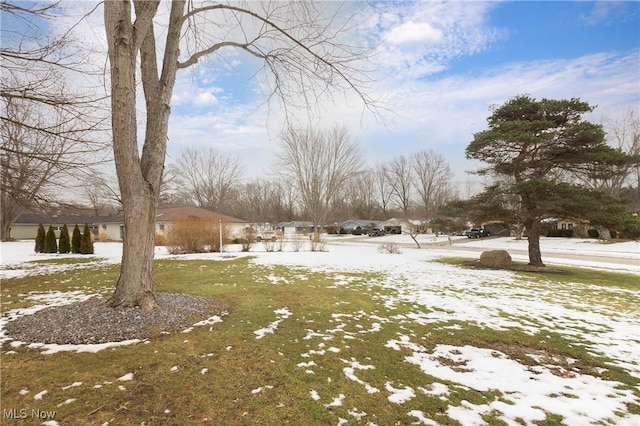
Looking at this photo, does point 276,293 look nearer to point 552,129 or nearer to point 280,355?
point 280,355

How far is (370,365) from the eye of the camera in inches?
137

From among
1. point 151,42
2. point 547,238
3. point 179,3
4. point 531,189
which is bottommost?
point 547,238

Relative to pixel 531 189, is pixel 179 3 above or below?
above

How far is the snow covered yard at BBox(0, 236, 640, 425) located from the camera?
2584mm

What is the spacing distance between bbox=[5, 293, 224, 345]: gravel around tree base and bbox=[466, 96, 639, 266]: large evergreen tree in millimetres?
12465

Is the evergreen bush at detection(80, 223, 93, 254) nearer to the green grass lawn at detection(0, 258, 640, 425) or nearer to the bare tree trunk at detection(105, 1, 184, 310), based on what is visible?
the green grass lawn at detection(0, 258, 640, 425)

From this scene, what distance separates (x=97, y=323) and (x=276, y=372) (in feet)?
8.97

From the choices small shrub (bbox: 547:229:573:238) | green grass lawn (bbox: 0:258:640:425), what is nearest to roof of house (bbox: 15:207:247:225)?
green grass lawn (bbox: 0:258:640:425)

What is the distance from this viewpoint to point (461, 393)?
116 inches

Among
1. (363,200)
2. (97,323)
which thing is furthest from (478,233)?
(97,323)

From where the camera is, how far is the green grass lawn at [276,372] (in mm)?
2508

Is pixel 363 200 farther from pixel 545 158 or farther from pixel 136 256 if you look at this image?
pixel 136 256

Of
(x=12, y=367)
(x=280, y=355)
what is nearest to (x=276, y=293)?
(x=280, y=355)

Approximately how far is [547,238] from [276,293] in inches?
1457
